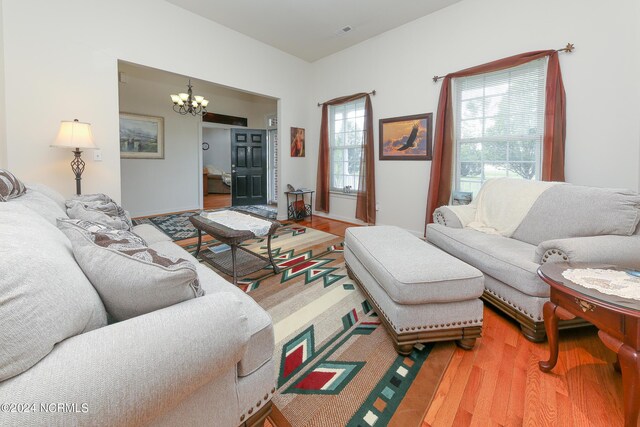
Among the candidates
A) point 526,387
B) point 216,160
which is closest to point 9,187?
point 526,387

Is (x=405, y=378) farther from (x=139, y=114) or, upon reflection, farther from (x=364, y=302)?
(x=139, y=114)

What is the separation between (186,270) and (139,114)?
572cm

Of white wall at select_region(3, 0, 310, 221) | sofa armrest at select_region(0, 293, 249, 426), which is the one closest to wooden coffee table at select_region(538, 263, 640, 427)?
sofa armrest at select_region(0, 293, 249, 426)

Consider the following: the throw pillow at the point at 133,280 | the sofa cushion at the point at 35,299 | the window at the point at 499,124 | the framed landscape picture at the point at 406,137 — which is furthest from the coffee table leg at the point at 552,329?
the framed landscape picture at the point at 406,137

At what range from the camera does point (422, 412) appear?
1.21m

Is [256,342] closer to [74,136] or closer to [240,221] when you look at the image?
[240,221]

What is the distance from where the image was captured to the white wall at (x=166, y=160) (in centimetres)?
532

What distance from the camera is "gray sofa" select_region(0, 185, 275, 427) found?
585mm

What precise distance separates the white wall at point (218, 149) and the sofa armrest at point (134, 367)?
32.5 feet

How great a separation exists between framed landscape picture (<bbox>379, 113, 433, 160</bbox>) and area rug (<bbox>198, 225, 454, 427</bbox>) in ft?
7.74

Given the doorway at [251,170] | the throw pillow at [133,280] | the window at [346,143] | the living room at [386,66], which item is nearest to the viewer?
the throw pillow at [133,280]

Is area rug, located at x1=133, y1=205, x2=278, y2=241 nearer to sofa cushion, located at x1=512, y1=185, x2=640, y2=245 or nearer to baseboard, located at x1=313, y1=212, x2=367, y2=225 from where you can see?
baseboard, located at x1=313, y1=212, x2=367, y2=225

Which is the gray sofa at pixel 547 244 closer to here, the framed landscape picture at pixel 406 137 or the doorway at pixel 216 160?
the framed landscape picture at pixel 406 137

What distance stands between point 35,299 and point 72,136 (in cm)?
284
